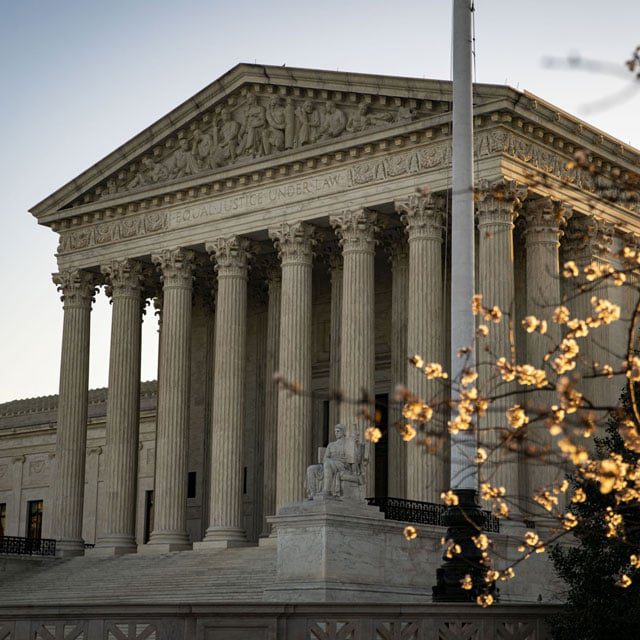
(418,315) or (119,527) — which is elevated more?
(418,315)

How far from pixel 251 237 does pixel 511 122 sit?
11.3 meters

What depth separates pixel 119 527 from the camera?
4906 cm

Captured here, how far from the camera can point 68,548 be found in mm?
49781

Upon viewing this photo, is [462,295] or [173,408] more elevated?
[173,408]

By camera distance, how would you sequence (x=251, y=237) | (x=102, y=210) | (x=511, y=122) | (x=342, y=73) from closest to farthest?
1. (x=511, y=122)
2. (x=342, y=73)
3. (x=251, y=237)
4. (x=102, y=210)

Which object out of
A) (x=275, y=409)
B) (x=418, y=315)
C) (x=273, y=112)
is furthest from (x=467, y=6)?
(x=275, y=409)

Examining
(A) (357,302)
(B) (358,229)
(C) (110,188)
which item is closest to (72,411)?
(C) (110,188)

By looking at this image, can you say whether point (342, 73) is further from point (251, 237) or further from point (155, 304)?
point (155, 304)

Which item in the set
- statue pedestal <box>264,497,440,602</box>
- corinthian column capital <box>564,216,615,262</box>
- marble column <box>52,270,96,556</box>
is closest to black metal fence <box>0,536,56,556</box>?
marble column <box>52,270,96,556</box>

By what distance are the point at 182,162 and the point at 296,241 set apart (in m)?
6.82

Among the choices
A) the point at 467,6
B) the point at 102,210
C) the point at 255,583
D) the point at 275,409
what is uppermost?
the point at 102,210

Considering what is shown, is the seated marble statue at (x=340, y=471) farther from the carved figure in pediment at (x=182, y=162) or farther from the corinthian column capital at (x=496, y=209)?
the carved figure in pediment at (x=182, y=162)

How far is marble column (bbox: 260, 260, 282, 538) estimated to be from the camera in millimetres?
49719

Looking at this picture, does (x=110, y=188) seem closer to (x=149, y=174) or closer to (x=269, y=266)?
(x=149, y=174)
